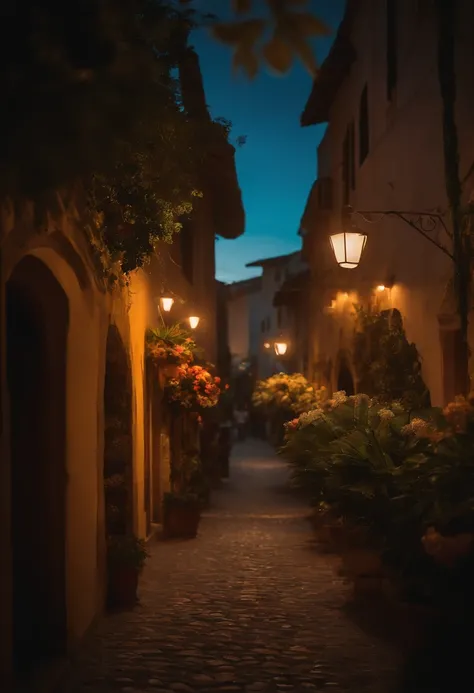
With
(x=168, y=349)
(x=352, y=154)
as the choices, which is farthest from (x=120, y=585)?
(x=352, y=154)

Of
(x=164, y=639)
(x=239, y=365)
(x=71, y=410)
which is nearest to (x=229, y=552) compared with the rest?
(x=164, y=639)

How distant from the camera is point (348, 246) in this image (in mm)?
10289

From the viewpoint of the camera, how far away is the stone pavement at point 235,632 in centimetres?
582

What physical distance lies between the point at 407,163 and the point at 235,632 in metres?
6.69

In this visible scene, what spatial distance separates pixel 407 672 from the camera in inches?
229

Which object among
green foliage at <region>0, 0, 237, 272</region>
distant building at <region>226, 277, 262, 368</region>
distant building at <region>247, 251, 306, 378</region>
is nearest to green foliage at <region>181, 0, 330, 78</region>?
green foliage at <region>0, 0, 237, 272</region>

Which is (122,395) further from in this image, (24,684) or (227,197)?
(227,197)

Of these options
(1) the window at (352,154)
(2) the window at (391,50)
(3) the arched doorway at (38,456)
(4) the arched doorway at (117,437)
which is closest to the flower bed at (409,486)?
(4) the arched doorway at (117,437)

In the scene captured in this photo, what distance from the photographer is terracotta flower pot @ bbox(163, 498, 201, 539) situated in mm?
12375

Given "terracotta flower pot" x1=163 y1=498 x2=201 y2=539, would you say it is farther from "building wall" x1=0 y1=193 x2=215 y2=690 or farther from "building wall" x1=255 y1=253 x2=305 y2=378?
"building wall" x1=255 y1=253 x2=305 y2=378

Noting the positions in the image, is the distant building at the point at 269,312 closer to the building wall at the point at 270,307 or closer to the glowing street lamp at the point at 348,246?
the building wall at the point at 270,307

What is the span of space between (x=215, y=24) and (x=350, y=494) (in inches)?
170

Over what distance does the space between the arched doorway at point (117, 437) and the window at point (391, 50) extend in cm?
611

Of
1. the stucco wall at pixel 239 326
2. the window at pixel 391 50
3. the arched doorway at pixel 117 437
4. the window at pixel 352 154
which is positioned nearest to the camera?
the arched doorway at pixel 117 437
